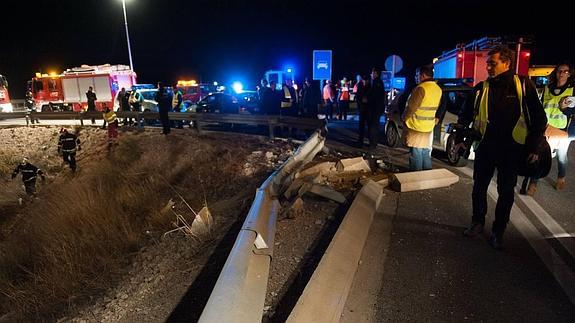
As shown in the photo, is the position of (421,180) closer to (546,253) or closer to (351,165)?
(351,165)

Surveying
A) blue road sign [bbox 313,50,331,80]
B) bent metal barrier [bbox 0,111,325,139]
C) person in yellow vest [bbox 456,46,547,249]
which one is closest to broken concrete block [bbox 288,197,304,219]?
person in yellow vest [bbox 456,46,547,249]

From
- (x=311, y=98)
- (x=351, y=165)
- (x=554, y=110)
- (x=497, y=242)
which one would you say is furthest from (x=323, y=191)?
(x=311, y=98)

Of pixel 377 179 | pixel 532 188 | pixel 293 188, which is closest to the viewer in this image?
pixel 293 188

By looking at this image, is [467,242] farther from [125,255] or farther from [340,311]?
[125,255]

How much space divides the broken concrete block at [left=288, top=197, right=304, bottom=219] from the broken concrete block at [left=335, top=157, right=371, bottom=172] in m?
1.84

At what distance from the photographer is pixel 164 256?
4.15 m

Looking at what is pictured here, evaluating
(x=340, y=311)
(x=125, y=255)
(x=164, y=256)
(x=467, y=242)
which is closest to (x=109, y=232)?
(x=125, y=255)

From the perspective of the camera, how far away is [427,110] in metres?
6.10

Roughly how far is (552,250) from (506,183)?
2.38 ft

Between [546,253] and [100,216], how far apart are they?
19.2 ft

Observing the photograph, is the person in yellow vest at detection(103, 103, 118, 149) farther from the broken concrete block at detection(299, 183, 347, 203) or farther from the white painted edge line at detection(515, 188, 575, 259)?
the white painted edge line at detection(515, 188, 575, 259)

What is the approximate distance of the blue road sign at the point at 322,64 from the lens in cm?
1655

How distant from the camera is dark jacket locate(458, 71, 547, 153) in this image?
148 inches

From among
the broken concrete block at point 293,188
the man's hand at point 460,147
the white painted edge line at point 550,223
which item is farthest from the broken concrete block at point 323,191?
the white painted edge line at point 550,223
